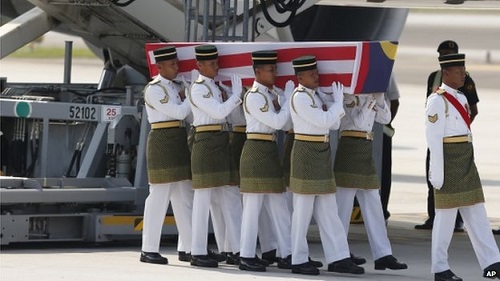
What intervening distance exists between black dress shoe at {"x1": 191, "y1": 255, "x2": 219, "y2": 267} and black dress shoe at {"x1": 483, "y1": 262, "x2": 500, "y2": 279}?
6.75 ft

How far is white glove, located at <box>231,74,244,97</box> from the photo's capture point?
36.2ft

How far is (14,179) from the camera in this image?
1194 centimetres

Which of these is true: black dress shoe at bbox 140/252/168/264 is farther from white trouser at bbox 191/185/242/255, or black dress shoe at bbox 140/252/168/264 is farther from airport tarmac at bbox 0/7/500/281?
white trouser at bbox 191/185/242/255

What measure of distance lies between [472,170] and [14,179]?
3.86 meters

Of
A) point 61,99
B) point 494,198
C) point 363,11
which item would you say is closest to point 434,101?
point 61,99

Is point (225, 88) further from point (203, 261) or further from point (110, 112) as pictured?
point (110, 112)

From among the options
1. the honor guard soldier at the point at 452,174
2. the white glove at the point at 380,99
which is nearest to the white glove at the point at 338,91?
the white glove at the point at 380,99

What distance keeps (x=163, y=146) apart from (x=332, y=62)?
4.85 feet

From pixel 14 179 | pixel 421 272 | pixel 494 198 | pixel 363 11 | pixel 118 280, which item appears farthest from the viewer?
pixel 494 198

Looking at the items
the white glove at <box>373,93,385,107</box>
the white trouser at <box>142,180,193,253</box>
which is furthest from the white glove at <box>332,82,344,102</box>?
the white trouser at <box>142,180,193,253</box>

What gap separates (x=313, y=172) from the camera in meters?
10.6

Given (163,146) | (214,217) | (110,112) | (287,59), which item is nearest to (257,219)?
(214,217)

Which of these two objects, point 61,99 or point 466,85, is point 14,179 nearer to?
point 61,99

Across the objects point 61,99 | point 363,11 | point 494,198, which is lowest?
point 494,198
